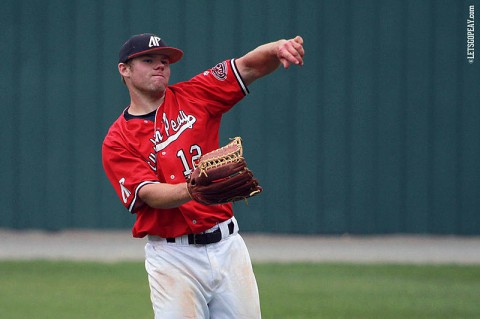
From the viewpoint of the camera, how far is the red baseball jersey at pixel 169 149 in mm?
5195

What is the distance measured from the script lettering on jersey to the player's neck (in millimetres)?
152

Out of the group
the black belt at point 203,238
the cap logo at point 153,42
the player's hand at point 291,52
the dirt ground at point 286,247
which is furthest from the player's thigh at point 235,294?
the dirt ground at point 286,247

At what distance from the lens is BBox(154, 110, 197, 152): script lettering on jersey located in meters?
5.20

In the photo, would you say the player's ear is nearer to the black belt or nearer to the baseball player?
the baseball player

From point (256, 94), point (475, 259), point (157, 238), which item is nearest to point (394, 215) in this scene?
point (475, 259)

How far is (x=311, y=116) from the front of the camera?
41.4 ft

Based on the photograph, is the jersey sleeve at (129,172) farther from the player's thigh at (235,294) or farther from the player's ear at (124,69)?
the player's thigh at (235,294)

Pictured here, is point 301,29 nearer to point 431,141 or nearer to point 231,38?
point 231,38

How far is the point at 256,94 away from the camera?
1262 cm

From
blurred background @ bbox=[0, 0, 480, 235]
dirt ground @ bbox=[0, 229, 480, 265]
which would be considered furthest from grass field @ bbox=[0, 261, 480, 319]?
blurred background @ bbox=[0, 0, 480, 235]

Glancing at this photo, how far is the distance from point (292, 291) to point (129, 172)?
446 centimetres

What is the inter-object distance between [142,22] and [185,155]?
7.85 m

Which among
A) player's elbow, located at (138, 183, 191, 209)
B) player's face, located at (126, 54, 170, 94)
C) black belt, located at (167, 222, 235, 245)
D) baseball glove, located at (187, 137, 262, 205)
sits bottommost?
black belt, located at (167, 222, 235, 245)

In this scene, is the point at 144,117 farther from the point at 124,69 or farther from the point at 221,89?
the point at 221,89
